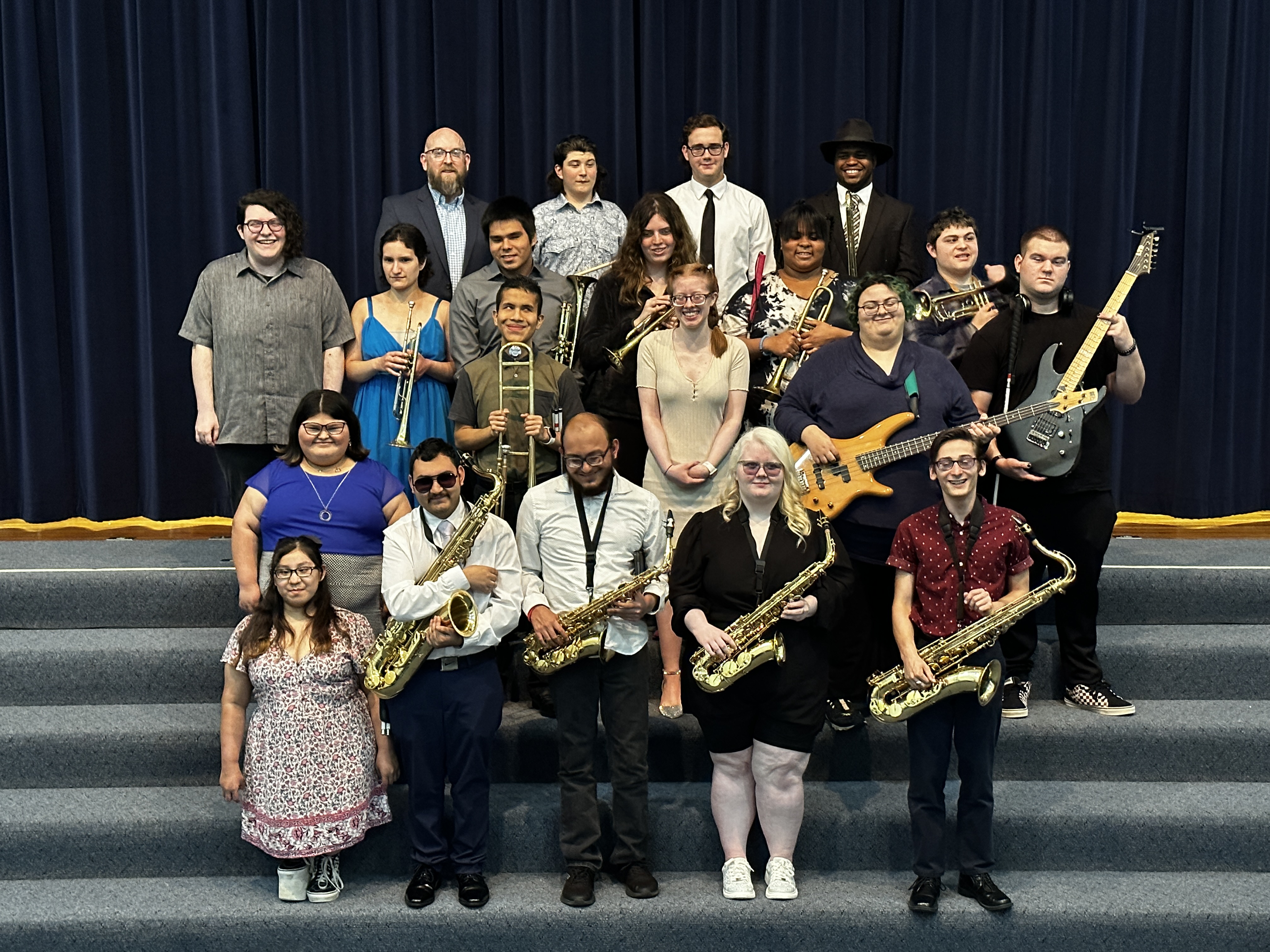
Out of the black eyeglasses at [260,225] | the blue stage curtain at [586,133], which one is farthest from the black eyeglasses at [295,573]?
the blue stage curtain at [586,133]

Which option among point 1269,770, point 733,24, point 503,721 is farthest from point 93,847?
point 733,24

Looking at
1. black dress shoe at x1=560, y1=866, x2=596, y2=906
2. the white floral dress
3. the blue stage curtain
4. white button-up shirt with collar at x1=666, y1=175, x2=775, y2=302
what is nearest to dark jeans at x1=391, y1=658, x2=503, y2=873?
the white floral dress

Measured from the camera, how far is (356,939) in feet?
11.7

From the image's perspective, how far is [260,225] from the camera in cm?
444

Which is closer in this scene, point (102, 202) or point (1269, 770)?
point (1269, 770)

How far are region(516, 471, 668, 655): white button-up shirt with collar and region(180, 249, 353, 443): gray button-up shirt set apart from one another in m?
1.22

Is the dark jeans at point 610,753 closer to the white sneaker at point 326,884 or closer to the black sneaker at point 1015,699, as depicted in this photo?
the white sneaker at point 326,884

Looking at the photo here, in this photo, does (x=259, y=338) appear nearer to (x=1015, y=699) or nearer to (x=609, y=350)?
(x=609, y=350)

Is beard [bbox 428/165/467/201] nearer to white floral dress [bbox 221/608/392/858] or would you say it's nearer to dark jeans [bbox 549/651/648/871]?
white floral dress [bbox 221/608/392/858]

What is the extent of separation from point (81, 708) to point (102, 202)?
9.06ft

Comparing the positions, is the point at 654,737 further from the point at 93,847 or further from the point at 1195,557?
the point at 1195,557

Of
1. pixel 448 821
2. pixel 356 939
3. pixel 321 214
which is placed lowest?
pixel 356 939

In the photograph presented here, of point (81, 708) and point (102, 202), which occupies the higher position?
point (102, 202)

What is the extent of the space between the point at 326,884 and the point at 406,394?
1.65 metres
